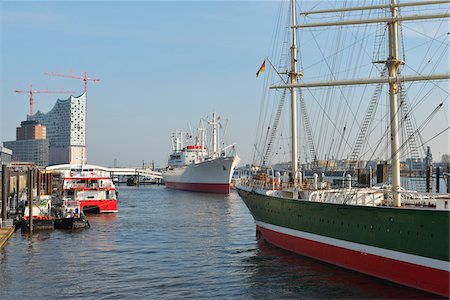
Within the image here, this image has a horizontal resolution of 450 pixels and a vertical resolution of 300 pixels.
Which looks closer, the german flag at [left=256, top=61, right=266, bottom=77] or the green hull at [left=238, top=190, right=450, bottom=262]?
the green hull at [left=238, top=190, right=450, bottom=262]

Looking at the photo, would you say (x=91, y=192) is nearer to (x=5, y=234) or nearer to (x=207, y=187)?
(x=5, y=234)

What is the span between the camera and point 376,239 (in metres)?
19.2

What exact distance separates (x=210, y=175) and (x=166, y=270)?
237 ft

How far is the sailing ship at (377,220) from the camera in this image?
56.1ft

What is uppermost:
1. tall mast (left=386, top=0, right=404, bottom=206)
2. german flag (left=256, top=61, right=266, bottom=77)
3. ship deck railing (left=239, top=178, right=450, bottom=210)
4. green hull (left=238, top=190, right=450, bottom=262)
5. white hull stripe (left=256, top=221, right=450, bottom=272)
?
german flag (left=256, top=61, right=266, bottom=77)

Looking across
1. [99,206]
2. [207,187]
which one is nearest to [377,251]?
[99,206]

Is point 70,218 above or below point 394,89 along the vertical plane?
below

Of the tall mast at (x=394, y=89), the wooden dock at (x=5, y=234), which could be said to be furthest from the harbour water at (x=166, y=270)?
the tall mast at (x=394, y=89)

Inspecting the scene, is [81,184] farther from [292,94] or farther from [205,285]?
[205,285]

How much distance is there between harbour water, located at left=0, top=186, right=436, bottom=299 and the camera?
1894cm

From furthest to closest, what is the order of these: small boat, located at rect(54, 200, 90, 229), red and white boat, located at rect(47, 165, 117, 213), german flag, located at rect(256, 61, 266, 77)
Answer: red and white boat, located at rect(47, 165, 117, 213)
small boat, located at rect(54, 200, 90, 229)
german flag, located at rect(256, 61, 266, 77)

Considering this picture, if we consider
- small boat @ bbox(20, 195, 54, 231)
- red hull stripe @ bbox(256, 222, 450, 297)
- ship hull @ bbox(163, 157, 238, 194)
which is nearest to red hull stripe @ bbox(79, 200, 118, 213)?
small boat @ bbox(20, 195, 54, 231)

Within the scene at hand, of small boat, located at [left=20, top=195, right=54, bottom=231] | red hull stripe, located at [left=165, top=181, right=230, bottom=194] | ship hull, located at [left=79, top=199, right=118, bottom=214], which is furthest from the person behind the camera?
red hull stripe, located at [left=165, top=181, right=230, bottom=194]

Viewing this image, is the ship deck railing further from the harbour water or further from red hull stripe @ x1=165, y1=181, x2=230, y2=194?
red hull stripe @ x1=165, y1=181, x2=230, y2=194
